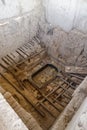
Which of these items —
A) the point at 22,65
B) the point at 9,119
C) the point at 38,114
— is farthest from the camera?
the point at 22,65

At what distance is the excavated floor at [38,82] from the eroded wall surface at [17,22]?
0.75 ft

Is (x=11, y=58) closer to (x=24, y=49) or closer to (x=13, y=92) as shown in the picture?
(x=24, y=49)

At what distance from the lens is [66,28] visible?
429cm

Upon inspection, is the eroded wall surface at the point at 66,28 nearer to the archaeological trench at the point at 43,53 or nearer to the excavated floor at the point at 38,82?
the archaeological trench at the point at 43,53

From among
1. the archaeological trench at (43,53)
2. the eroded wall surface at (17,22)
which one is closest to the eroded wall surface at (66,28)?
the archaeological trench at (43,53)

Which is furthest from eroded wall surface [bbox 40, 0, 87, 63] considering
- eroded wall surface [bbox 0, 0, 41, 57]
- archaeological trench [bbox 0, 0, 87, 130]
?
eroded wall surface [bbox 0, 0, 41, 57]

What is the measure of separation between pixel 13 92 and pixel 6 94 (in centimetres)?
118

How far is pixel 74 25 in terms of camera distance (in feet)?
13.4

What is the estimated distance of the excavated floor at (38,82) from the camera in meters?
3.35

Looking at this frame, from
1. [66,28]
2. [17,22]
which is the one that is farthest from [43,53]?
[17,22]

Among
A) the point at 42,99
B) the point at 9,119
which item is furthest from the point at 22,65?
the point at 9,119

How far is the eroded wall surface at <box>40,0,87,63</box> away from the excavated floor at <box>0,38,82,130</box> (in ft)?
1.19

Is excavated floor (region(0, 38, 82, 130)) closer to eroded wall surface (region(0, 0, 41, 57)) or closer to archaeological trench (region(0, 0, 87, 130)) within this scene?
archaeological trench (region(0, 0, 87, 130))

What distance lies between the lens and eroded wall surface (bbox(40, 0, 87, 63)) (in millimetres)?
3889
